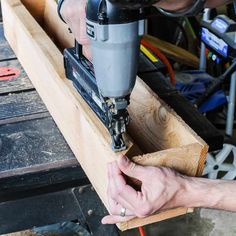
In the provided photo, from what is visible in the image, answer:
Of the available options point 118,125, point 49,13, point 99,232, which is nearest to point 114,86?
point 118,125

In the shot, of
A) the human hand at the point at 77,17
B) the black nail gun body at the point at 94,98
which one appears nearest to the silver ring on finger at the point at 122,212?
the black nail gun body at the point at 94,98

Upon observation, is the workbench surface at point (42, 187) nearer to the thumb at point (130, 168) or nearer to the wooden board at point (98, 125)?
the wooden board at point (98, 125)

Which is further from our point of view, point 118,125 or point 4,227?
point 4,227

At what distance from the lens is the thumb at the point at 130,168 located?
831mm

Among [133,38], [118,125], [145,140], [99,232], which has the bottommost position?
[99,232]

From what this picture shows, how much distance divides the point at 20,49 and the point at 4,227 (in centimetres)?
62

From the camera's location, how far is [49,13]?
5.22 ft

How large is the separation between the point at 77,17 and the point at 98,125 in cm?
24

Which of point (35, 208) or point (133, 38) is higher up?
point (133, 38)

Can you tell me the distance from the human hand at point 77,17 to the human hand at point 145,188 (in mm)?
284

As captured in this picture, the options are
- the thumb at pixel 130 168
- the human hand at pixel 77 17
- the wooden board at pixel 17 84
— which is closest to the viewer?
the thumb at pixel 130 168

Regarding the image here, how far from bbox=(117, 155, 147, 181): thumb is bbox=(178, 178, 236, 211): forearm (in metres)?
0.08

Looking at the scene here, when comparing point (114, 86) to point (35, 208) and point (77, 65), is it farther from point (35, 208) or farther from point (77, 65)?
point (35, 208)

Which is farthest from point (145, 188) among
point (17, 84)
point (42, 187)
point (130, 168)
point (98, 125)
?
point (17, 84)
